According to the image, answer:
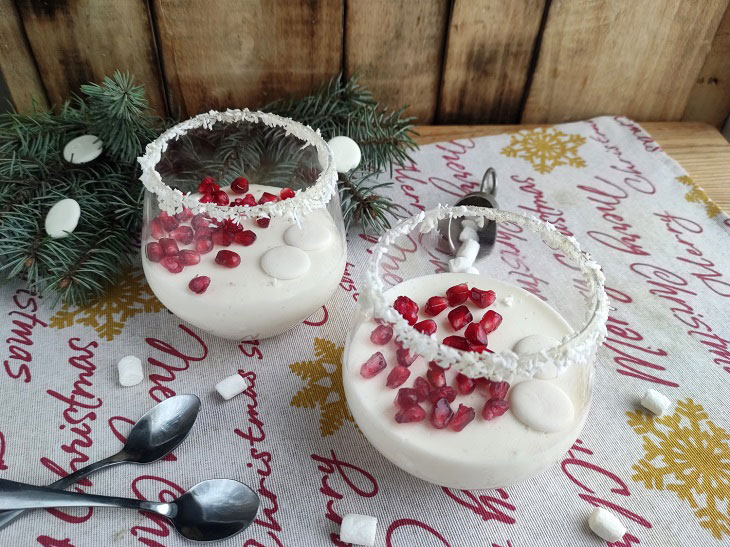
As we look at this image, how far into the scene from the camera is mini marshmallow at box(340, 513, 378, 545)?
737mm

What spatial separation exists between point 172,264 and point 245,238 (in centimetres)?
11

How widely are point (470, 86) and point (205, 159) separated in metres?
0.65

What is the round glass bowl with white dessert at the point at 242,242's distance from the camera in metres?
0.87

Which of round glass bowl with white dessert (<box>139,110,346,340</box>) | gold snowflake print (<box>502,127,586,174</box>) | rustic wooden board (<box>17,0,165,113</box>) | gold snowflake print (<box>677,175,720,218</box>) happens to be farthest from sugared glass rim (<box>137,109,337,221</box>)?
gold snowflake print (<box>677,175,720,218</box>)

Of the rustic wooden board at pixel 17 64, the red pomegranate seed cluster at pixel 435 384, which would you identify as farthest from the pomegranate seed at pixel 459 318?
the rustic wooden board at pixel 17 64

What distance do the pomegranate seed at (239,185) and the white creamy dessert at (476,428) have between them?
0.37 metres

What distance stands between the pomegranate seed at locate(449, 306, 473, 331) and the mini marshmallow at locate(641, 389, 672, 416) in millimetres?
291

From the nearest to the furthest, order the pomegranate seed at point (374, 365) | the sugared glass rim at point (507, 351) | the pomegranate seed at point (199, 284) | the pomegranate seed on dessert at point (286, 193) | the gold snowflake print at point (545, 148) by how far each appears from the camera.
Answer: the sugared glass rim at point (507, 351) < the pomegranate seed at point (374, 365) < the pomegranate seed at point (199, 284) < the pomegranate seed on dessert at point (286, 193) < the gold snowflake print at point (545, 148)

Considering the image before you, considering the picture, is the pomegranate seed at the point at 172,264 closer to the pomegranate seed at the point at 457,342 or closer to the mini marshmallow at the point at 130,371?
the mini marshmallow at the point at 130,371

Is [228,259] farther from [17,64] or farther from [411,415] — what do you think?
[17,64]

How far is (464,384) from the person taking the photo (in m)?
0.73

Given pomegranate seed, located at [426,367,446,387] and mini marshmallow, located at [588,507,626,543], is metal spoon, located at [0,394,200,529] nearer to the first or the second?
pomegranate seed, located at [426,367,446,387]

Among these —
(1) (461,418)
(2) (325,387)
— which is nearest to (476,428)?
(1) (461,418)

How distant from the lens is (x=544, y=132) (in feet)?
4.68
